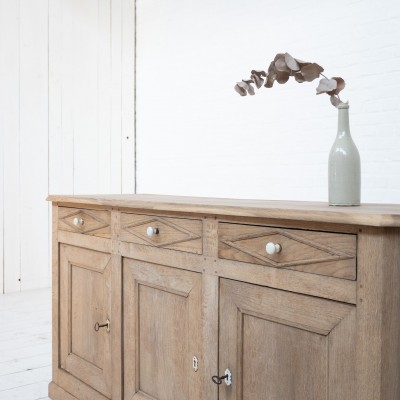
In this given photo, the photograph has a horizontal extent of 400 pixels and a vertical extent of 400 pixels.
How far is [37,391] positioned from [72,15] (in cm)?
393

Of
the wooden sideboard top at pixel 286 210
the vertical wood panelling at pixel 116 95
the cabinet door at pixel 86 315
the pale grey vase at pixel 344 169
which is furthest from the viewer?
the vertical wood panelling at pixel 116 95

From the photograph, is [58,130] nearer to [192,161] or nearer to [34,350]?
[192,161]

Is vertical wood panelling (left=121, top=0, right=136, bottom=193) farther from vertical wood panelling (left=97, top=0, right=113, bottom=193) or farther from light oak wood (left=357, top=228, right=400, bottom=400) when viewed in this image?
light oak wood (left=357, top=228, right=400, bottom=400)

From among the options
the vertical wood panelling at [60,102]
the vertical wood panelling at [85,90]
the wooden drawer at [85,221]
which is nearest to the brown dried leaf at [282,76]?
the wooden drawer at [85,221]

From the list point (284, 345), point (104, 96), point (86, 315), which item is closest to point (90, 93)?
point (104, 96)

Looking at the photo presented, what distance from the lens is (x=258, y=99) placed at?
15.1 ft

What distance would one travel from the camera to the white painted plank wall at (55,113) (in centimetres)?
478

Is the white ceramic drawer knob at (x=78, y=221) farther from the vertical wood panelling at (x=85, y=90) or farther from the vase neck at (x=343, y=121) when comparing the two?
the vertical wood panelling at (x=85, y=90)

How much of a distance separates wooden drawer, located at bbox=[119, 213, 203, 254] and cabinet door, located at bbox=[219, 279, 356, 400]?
0.17 meters

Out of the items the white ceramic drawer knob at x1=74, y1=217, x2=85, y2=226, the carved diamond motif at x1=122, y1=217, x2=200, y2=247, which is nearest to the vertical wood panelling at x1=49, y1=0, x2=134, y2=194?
the white ceramic drawer knob at x1=74, y1=217, x2=85, y2=226

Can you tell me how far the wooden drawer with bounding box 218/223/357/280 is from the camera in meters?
1.18

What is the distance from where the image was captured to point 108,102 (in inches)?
219

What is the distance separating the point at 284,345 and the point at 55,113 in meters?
4.26

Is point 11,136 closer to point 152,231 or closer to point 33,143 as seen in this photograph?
point 33,143
